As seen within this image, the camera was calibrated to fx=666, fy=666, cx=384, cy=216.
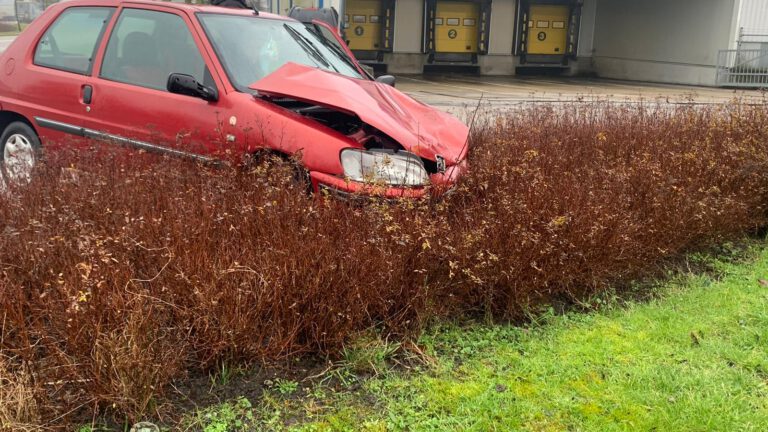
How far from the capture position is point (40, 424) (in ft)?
7.98

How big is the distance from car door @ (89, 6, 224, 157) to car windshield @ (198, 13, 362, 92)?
176 mm

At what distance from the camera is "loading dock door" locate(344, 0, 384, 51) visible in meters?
24.5

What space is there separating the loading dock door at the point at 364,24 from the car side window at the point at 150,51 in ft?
64.1

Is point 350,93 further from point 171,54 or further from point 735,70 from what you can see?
point 735,70

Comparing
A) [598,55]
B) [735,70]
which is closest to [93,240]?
[735,70]

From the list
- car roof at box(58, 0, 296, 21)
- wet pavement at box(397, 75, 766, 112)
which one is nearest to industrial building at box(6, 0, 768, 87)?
wet pavement at box(397, 75, 766, 112)

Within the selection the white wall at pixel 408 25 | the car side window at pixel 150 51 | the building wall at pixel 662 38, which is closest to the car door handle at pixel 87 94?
the car side window at pixel 150 51

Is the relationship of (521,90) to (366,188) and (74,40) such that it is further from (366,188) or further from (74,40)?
(366,188)

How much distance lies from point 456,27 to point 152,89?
22.6 metres

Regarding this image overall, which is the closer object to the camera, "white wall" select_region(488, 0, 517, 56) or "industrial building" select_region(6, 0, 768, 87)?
"industrial building" select_region(6, 0, 768, 87)

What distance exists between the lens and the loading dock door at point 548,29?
89.2 feet

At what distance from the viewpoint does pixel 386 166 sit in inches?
165

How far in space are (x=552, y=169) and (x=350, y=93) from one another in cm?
161

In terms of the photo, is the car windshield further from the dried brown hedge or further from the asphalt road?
the asphalt road
